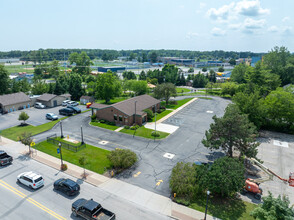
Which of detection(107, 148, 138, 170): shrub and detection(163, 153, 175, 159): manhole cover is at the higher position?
detection(107, 148, 138, 170): shrub

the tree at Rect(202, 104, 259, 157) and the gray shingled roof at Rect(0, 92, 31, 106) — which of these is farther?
the gray shingled roof at Rect(0, 92, 31, 106)

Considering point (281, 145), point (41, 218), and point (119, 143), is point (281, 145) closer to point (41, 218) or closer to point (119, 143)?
point (119, 143)

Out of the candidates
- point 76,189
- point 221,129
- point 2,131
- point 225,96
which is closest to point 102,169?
point 76,189

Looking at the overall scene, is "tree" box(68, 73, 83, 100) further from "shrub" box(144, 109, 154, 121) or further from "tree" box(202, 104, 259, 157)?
"tree" box(202, 104, 259, 157)

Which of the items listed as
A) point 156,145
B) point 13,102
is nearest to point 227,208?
point 156,145

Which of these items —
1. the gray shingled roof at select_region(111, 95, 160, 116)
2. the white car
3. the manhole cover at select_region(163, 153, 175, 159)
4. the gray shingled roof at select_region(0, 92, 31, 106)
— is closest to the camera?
the white car

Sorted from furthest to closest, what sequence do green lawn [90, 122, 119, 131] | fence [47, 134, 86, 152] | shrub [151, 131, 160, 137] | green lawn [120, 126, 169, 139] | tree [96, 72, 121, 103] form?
1. tree [96, 72, 121, 103]
2. green lawn [90, 122, 119, 131]
3. green lawn [120, 126, 169, 139]
4. shrub [151, 131, 160, 137]
5. fence [47, 134, 86, 152]

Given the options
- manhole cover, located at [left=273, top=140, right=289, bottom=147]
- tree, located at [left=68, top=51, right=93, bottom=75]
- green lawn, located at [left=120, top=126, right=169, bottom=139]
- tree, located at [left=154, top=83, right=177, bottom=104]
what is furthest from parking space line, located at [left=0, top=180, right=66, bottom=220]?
tree, located at [left=68, top=51, right=93, bottom=75]

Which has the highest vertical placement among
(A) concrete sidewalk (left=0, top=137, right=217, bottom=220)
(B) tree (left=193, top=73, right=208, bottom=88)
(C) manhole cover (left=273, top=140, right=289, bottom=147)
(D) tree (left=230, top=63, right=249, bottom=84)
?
(D) tree (left=230, top=63, right=249, bottom=84)
